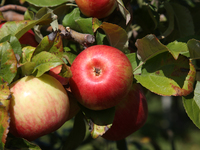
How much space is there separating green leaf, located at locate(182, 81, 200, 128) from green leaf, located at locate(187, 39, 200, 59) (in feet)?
0.38

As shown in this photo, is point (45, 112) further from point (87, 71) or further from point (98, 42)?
point (98, 42)

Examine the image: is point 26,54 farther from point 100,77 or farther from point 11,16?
point 11,16

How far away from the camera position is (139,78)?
775 millimetres

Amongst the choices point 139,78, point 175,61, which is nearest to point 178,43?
point 175,61

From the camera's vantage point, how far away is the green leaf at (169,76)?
Answer: 75cm

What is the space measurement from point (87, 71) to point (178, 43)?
0.31 m

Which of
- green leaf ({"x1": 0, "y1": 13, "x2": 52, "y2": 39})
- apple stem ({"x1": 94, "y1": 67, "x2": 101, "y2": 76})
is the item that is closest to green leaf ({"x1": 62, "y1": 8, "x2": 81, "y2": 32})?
green leaf ({"x1": 0, "y1": 13, "x2": 52, "y2": 39})

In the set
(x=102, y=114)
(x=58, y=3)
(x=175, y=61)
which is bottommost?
(x=102, y=114)

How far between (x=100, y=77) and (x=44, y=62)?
174 millimetres

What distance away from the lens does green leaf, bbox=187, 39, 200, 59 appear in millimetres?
712

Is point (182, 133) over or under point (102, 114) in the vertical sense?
under

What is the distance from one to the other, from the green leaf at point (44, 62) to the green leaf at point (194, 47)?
0.40m

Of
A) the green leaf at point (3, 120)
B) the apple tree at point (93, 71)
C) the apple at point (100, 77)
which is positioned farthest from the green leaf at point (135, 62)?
the green leaf at point (3, 120)

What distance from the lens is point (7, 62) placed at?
67cm
